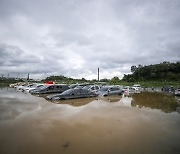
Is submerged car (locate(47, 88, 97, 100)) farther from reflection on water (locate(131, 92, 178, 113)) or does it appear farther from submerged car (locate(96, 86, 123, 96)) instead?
reflection on water (locate(131, 92, 178, 113))

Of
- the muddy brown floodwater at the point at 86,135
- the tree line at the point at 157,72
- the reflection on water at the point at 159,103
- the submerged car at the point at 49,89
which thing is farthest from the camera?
the tree line at the point at 157,72

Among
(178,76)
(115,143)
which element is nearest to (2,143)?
(115,143)

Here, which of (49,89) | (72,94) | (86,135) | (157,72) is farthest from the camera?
(157,72)

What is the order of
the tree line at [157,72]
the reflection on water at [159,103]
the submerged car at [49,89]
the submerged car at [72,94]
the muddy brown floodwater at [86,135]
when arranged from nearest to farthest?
1. the muddy brown floodwater at [86,135]
2. the reflection on water at [159,103]
3. the submerged car at [72,94]
4. the submerged car at [49,89]
5. the tree line at [157,72]

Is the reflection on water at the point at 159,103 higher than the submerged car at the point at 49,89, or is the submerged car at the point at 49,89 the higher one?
the submerged car at the point at 49,89


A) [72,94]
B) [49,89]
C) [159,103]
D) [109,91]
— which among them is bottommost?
[159,103]

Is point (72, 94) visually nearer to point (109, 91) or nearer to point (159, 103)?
point (109, 91)

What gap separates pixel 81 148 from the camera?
191 inches

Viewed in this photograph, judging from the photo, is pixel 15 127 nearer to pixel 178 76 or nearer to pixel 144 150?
pixel 144 150

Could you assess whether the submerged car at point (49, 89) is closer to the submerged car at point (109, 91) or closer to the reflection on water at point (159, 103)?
the submerged car at point (109, 91)

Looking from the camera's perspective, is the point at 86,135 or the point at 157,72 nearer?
the point at 86,135

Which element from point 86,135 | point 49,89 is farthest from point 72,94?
point 86,135

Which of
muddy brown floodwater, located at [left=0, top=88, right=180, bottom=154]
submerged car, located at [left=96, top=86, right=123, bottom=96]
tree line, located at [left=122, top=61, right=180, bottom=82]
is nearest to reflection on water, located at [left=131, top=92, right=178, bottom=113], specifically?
submerged car, located at [left=96, top=86, right=123, bottom=96]

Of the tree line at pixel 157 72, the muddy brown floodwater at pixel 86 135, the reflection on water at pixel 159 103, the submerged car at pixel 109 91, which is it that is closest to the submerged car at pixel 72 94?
the submerged car at pixel 109 91
